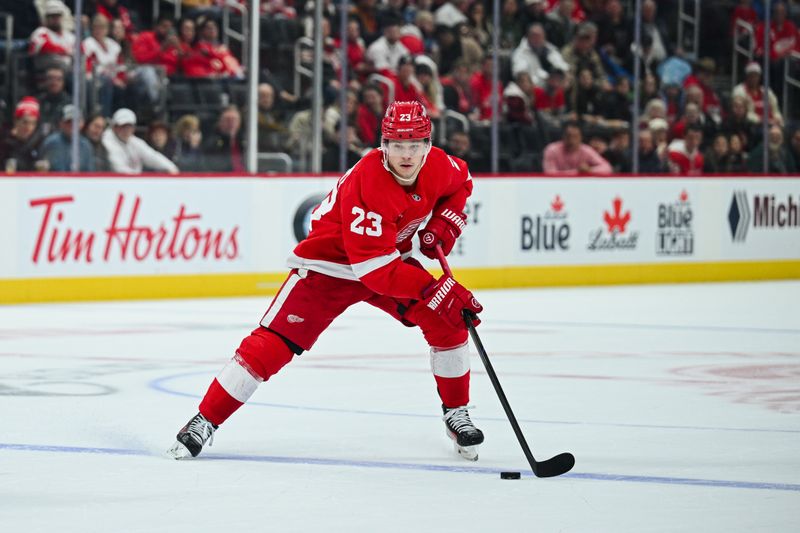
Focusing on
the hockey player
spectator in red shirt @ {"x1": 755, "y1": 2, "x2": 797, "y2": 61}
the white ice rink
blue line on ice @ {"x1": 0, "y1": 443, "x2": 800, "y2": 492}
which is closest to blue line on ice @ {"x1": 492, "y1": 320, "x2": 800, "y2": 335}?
the white ice rink

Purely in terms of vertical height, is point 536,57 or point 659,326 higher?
point 536,57

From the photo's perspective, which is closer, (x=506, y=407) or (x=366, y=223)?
(x=366, y=223)

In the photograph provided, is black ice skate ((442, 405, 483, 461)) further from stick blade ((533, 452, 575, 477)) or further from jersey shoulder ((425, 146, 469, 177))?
jersey shoulder ((425, 146, 469, 177))

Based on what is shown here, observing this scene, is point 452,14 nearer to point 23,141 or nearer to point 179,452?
point 23,141

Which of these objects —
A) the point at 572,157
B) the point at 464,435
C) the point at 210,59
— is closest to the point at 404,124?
the point at 464,435

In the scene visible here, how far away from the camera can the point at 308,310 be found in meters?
5.13

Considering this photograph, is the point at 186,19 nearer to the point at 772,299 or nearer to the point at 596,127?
the point at 596,127

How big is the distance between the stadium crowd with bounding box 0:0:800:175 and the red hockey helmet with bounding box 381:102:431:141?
21.6 ft

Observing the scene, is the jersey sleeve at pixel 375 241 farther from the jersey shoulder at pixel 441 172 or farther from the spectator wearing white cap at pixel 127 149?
the spectator wearing white cap at pixel 127 149

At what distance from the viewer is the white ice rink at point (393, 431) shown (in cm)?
416

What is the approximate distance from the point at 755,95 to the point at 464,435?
10404 millimetres

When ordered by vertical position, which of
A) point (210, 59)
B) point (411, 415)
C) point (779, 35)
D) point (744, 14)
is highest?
point (744, 14)

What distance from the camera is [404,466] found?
492cm

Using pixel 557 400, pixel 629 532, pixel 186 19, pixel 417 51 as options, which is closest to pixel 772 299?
pixel 417 51
